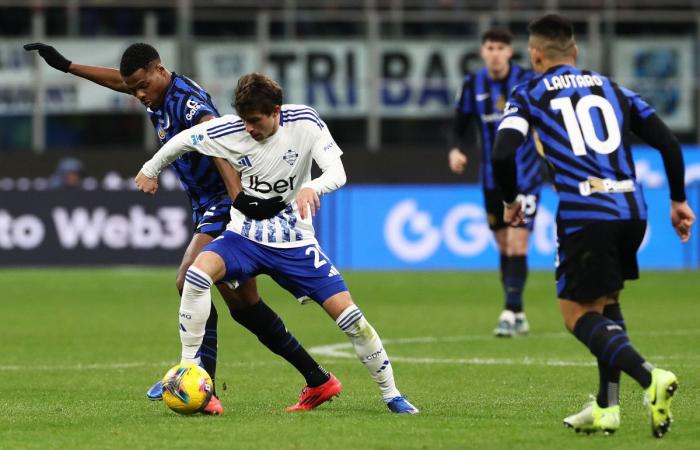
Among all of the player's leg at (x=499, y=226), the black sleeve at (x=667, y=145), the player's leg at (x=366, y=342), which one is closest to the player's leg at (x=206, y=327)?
the player's leg at (x=366, y=342)

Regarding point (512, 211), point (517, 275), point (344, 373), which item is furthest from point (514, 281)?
point (512, 211)

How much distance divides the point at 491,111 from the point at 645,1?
1327cm

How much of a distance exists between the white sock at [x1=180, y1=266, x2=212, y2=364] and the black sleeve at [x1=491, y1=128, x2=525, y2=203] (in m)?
1.58

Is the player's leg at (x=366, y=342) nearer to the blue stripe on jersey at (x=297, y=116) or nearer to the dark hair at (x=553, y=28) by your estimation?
the blue stripe on jersey at (x=297, y=116)

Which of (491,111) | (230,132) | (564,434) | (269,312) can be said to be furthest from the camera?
(491,111)

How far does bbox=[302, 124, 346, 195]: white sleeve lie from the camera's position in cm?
723

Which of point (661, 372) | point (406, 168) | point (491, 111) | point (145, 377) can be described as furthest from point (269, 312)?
point (406, 168)

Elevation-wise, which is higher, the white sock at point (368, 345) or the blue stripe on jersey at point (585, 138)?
the blue stripe on jersey at point (585, 138)

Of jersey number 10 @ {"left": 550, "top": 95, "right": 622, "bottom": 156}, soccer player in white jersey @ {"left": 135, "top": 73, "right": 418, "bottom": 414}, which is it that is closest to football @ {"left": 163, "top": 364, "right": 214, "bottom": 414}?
soccer player in white jersey @ {"left": 135, "top": 73, "right": 418, "bottom": 414}

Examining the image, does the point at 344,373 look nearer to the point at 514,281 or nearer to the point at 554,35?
the point at 514,281

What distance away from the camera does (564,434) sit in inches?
260

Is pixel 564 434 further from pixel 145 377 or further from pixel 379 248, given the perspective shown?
pixel 379 248

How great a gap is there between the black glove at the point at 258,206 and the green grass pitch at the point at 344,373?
38.8 inches

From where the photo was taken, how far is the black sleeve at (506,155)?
6.58 metres
